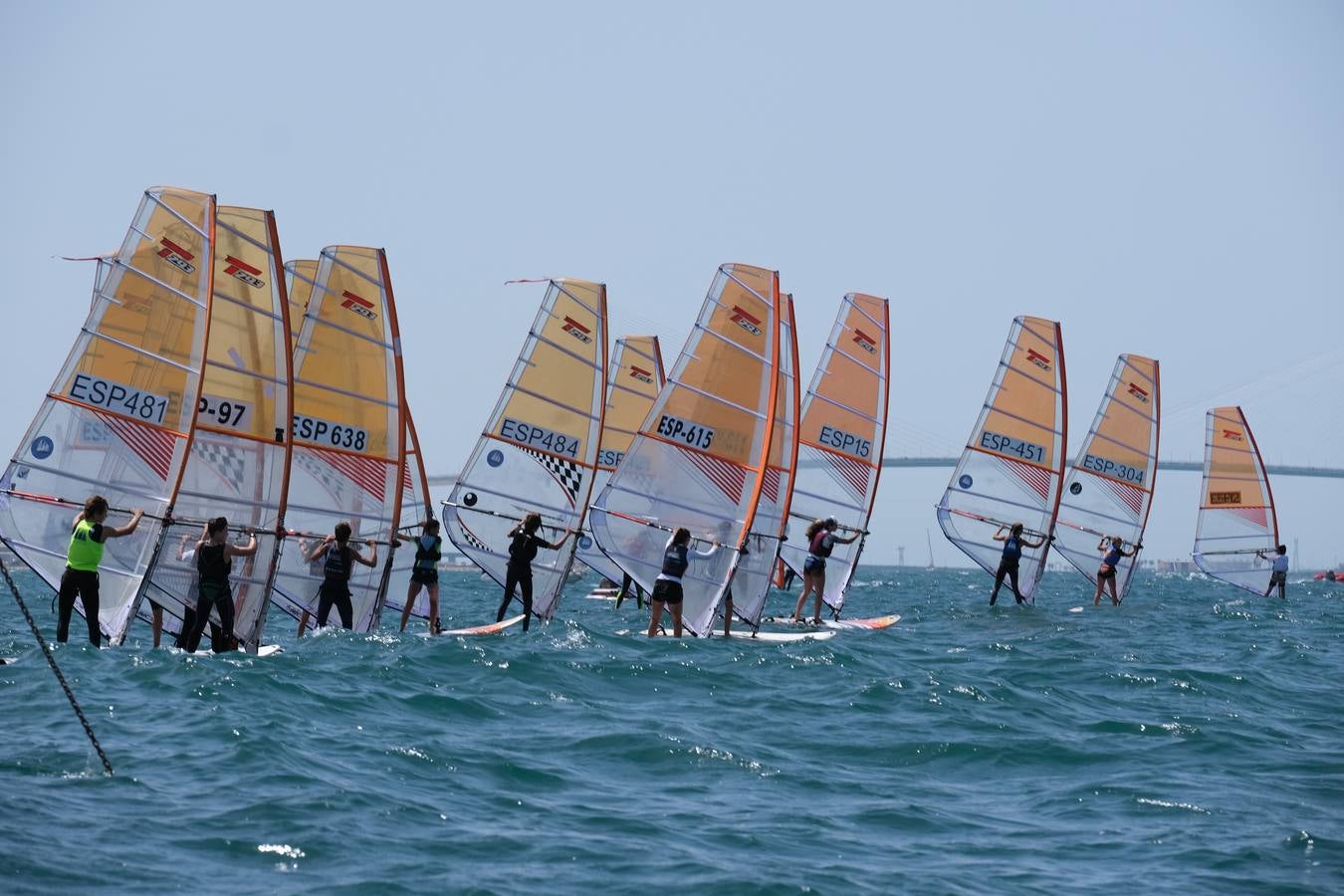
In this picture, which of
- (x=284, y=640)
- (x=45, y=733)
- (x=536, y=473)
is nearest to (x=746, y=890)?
(x=45, y=733)

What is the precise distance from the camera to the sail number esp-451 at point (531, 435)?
17.7m

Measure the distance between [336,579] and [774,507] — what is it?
16.8 feet

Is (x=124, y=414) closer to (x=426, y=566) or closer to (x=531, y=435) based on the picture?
(x=426, y=566)

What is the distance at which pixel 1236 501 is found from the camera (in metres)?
31.0

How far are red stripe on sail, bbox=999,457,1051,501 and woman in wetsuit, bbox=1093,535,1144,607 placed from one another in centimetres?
205

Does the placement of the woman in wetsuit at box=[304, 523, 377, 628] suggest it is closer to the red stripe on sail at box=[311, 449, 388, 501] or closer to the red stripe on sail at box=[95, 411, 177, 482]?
the red stripe on sail at box=[311, 449, 388, 501]

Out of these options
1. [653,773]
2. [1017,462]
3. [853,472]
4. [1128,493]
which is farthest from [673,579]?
[1128,493]

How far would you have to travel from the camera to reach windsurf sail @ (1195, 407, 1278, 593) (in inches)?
1212

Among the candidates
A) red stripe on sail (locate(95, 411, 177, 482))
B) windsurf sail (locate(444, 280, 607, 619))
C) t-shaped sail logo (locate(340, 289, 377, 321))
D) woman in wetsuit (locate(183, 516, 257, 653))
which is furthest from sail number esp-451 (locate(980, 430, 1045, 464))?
red stripe on sail (locate(95, 411, 177, 482))

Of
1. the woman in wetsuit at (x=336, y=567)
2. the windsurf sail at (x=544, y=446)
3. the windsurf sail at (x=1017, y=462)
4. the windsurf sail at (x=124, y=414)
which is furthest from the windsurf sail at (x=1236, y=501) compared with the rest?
the windsurf sail at (x=124, y=414)

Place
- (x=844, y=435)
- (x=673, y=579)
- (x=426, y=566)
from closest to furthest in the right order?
1. (x=673, y=579)
2. (x=426, y=566)
3. (x=844, y=435)

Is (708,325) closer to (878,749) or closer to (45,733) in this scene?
(878,749)

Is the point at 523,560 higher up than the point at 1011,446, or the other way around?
the point at 1011,446

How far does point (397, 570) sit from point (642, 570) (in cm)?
272
